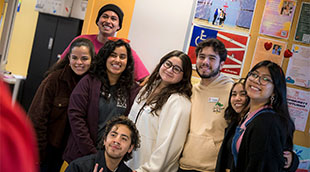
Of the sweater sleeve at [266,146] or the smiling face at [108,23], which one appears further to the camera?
the smiling face at [108,23]

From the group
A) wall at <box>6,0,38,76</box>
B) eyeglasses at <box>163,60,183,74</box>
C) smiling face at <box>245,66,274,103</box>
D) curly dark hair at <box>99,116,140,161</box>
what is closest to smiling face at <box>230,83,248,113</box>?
smiling face at <box>245,66,274,103</box>

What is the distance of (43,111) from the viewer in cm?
253

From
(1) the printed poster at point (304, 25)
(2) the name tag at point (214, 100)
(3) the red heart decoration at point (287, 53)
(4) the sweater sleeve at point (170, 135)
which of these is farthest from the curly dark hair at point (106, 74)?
(1) the printed poster at point (304, 25)

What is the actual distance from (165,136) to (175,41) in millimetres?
1354

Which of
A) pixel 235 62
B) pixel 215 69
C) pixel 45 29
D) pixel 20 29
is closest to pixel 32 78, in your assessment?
pixel 45 29

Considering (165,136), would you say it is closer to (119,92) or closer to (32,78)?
(119,92)

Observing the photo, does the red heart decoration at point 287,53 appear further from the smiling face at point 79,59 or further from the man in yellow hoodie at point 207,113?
the smiling face at point 79,59

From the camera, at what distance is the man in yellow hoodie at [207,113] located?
2.25 m

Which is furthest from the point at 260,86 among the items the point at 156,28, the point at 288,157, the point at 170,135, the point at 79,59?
the point at 156,28

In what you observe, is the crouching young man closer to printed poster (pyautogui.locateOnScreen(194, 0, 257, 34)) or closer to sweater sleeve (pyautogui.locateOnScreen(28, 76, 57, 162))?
sweater sleeve (pyautogui.locateOnScreen(28, 76, 57, 162))

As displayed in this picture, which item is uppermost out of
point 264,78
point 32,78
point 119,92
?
point 264,78

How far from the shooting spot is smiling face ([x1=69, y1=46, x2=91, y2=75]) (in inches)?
103

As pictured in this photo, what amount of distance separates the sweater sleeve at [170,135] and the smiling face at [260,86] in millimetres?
577

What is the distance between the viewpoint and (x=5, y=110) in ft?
1.22
